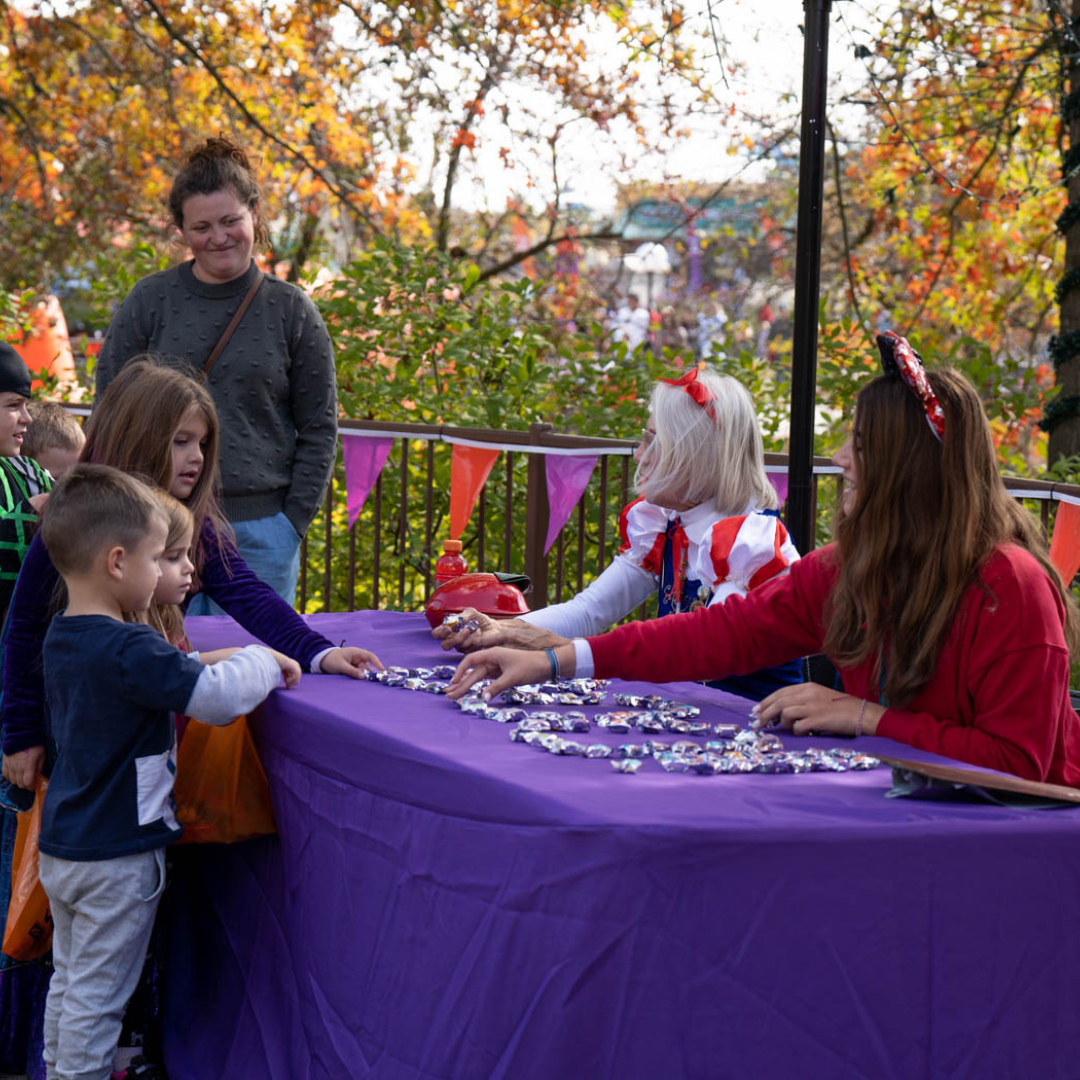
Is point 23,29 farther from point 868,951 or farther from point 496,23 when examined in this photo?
point 868,951

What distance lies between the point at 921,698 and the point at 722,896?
0.75m

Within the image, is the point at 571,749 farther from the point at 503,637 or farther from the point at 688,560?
the point at 688,560

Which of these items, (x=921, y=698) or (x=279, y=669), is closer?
(x=921, y=698)

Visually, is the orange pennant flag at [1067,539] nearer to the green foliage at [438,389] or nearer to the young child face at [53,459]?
the green foliage at [438,389]

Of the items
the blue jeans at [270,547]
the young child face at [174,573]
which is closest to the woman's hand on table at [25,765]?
the young child face at [174,573]

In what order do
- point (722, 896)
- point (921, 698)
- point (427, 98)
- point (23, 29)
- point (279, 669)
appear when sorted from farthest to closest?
1. point (23, 29)
2. point (427, 98)
3. point (279, 669)
4. point (921, 698)
5. point (722, 896)

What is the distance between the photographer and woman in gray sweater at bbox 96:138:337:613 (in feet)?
12.0

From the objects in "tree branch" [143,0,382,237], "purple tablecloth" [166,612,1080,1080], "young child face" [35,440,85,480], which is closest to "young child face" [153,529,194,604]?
"purple tablecloth" [166,612,1080,1080]

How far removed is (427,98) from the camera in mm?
10977

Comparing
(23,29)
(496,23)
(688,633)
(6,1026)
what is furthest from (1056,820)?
(23,29)

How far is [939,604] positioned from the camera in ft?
6.93

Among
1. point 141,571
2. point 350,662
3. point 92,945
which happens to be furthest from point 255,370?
point 92,945

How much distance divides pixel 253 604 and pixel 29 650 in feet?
1.54

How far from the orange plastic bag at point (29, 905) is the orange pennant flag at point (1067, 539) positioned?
301 cm
